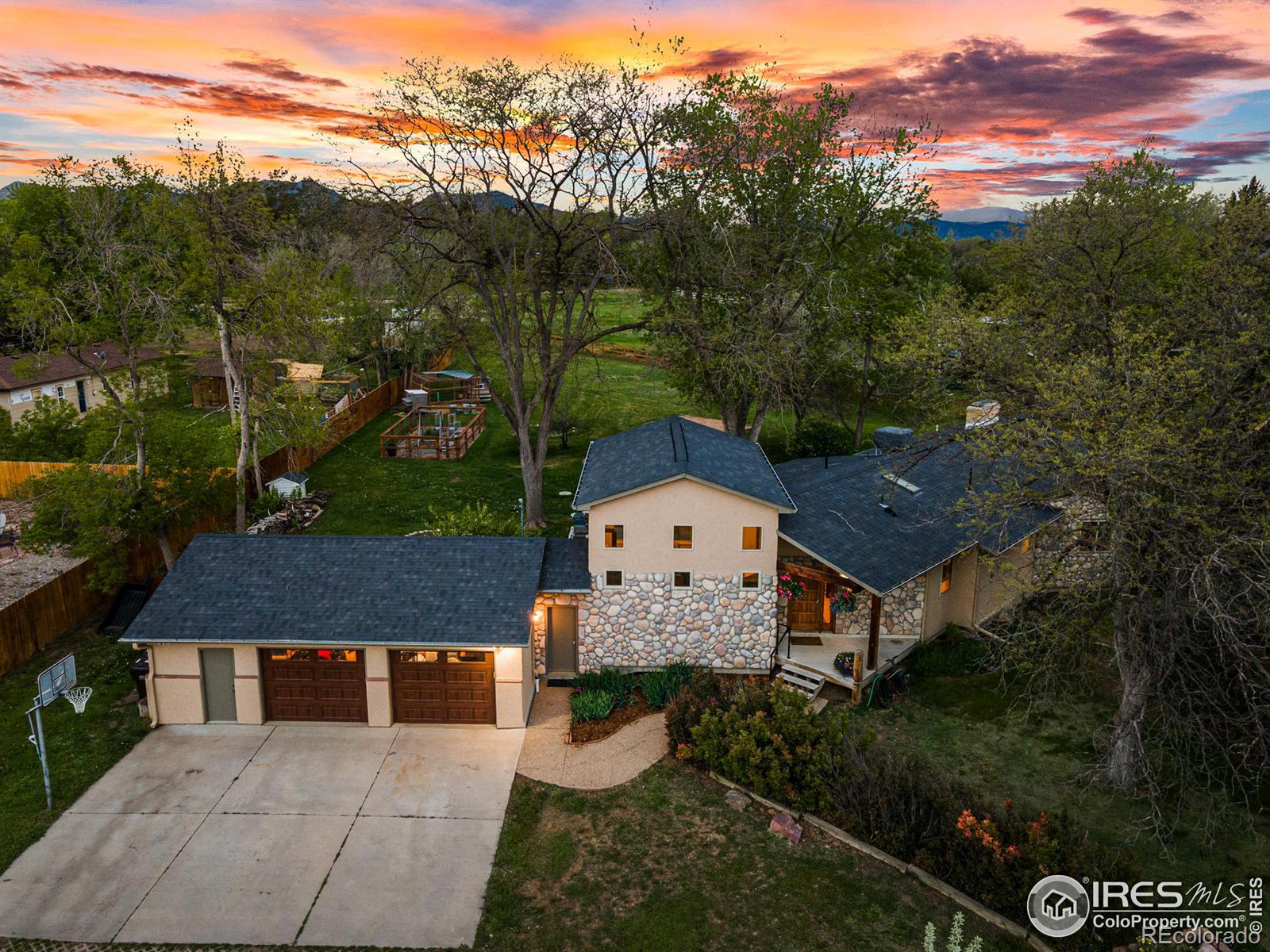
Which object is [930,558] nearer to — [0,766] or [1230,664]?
[1230,664]

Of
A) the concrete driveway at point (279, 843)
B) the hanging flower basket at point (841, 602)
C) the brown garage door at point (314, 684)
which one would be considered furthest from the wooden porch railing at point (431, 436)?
the hanging flower basket at point (841, 602)

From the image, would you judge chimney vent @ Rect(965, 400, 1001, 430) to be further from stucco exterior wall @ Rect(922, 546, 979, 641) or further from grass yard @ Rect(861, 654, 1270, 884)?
grass yard @ Rect(861, 654, 1270, 884)

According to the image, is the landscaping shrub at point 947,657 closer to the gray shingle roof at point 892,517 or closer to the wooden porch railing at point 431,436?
the gray shingle roof at point 892,517

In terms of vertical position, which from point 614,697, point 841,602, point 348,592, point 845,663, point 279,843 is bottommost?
point 279,843

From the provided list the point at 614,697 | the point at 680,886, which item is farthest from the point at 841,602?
the point at 680,886

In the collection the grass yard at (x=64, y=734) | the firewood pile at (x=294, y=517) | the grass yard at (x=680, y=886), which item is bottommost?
the grass yard at (x=680, y=886)

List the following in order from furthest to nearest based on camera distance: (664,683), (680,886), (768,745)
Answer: (664,683) < (768,745) < (680,886)

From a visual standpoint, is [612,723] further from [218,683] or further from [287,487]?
[287,487]
